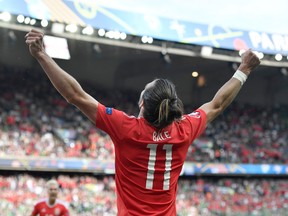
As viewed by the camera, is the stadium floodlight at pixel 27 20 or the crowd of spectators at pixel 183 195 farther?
the stadium floodlight at pixel 27 20

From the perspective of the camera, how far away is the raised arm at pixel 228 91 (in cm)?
247

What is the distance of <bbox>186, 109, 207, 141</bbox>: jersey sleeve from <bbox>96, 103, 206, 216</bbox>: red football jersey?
12 centimetres

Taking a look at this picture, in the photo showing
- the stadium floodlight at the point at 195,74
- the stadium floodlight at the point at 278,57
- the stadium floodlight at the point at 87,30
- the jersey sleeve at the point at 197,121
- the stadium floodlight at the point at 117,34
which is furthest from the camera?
the stadium floodlight at the point at 195,74

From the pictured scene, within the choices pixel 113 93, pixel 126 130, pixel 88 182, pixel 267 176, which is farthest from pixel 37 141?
pixel 126 130

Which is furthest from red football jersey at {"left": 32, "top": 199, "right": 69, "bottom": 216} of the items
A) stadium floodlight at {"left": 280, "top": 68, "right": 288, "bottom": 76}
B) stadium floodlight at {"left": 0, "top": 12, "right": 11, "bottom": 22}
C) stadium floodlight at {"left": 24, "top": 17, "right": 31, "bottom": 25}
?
stadium floodlight at {"left": 280, "top": 68, "right": 288, "bottom": 76}

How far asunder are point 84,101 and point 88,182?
17.6m

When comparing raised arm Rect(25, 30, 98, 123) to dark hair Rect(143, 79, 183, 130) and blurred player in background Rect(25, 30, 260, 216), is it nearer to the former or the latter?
blurred player in background Rect(25, 30, 260, 216)

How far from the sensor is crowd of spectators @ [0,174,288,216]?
16.7m

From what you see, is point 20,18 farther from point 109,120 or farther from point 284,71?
point 109,120

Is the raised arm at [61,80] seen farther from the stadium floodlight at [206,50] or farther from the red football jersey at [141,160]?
the stadium floodlight at [206,50]

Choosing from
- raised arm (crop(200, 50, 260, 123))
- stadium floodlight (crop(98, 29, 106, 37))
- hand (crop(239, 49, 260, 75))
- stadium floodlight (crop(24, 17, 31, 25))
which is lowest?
raised arm (crop(200, 50, 260, 123))

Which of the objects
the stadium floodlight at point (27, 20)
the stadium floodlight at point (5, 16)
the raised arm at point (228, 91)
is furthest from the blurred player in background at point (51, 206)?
the stadium floodlight at point (27, 20)

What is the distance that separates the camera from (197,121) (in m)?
2.43

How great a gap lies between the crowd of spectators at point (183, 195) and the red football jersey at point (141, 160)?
14.0 m
